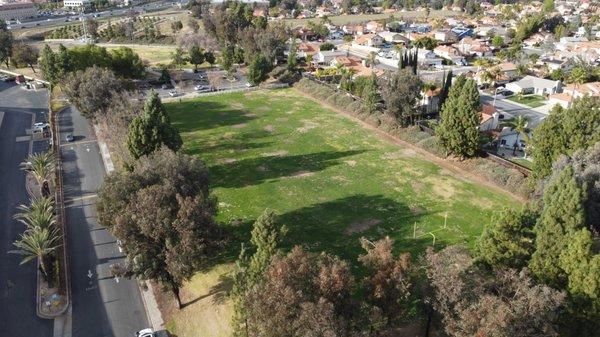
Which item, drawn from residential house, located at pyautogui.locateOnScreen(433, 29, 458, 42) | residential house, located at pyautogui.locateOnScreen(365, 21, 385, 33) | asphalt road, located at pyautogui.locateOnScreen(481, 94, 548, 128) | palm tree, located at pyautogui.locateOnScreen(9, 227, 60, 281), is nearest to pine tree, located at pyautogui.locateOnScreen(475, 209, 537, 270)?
palm tree, located at pyautogui.locateOnScreen(9, 227, 60, 281)

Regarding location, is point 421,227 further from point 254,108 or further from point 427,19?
point 427,19

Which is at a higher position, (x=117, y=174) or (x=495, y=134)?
(x=117, y=174)

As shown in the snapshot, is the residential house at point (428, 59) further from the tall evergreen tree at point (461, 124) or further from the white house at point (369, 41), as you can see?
the tall evergreen tree at point (461, 124)

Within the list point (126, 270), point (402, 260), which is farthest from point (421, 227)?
point (126, 270)

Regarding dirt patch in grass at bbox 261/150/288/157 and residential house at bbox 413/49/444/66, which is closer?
dirt patch in grass at bbox 261/150/288/157

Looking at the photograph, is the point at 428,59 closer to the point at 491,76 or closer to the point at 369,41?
the point at 369,41

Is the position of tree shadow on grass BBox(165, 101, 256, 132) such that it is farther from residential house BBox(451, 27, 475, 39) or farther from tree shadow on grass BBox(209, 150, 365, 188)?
residential house BBox(451, 27, 475, 39)
